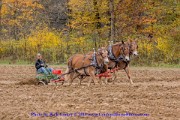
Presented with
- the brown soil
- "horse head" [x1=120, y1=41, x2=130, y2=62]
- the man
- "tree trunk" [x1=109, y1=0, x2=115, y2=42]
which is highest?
"tree trunk" [x1=109, y1=0, x2=115, y2=42]

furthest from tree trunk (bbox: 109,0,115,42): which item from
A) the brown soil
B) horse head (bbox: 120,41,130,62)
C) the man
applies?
the brown soil

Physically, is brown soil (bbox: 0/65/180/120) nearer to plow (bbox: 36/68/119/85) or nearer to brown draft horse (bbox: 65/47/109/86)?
plow (bbox: 36/68/119/85)

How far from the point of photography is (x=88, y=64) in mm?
18812

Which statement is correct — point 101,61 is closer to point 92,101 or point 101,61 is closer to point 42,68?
point 42,68

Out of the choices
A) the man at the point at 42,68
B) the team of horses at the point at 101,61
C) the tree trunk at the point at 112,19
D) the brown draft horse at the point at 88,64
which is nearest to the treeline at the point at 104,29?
the tree trunk at the point at 112,19

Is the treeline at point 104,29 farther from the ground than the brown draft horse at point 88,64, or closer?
farther from the ground

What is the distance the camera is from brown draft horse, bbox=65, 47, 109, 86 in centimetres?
Answer: 1858

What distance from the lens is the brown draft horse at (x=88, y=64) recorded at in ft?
61.0

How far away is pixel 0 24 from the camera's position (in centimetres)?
4291

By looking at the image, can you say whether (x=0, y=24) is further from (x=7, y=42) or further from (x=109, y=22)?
(x=109, y=22)

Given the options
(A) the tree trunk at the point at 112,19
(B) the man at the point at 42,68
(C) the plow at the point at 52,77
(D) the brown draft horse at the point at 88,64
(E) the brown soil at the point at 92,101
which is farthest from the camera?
(A) the tree trunk at the point at 112,19

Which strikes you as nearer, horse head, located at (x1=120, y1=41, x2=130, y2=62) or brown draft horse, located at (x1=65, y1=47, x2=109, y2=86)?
brown draft horse, located at (x1=65, y1=47, x2=109, y2=86)

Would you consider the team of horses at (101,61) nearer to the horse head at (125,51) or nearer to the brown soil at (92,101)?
the horse head at (125,51)

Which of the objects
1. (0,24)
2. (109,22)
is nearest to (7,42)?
(0,24)
